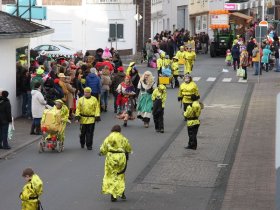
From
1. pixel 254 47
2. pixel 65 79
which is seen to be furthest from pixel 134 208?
pixel 254 47

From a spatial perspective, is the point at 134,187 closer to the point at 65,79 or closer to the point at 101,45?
the point at 65,79

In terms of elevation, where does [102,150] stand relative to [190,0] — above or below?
below

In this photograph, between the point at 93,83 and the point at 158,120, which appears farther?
the point at 93,83

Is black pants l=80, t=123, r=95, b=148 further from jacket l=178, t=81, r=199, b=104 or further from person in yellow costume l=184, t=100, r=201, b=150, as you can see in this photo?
jacket l=178, t=81, r=199, b=104

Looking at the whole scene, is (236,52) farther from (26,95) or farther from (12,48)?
(26,95)

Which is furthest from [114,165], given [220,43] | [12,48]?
[220,43]

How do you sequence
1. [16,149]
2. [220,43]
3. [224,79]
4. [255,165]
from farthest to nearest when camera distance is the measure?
[220,43] < [224,79] < [16,149] < [255,165]

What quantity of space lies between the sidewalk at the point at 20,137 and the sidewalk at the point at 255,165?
537 cm

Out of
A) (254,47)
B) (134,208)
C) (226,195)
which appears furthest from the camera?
(254,47)

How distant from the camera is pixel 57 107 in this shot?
22.3 meters

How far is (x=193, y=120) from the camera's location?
906 inches

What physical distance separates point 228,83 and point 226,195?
2248 centimetres

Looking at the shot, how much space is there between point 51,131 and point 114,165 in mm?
5369

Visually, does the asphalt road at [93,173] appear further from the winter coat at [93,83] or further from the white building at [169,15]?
the white building at [169,15]
